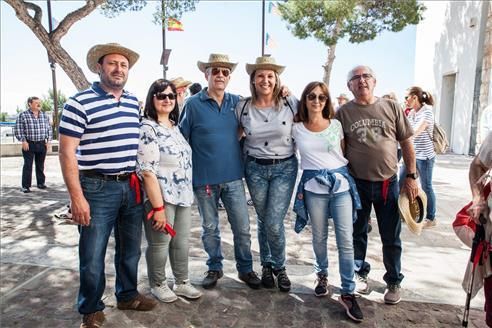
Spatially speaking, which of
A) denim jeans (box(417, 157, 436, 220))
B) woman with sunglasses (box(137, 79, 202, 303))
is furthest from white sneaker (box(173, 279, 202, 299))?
denim jeans (box(417, 157, 436, 220))

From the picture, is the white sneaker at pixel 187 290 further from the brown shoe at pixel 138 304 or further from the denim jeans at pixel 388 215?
the denim jeans at pixel 388 215

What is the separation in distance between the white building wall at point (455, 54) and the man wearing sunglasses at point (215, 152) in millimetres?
13158

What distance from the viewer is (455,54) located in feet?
50.5

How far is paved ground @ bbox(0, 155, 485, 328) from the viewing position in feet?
9.61

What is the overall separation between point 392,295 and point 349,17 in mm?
13897

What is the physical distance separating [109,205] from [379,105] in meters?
2.22

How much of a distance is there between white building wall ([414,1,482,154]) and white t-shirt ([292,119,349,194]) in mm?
12916

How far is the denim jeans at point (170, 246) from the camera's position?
10.00 feet

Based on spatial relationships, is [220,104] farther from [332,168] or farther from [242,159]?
[332,168]

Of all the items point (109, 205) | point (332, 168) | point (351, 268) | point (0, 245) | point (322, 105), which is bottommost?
point (0, 245)

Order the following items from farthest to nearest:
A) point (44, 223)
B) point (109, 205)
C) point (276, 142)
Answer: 1. point (44, 223)
2. point (276, 142)
3. point (109, 205)

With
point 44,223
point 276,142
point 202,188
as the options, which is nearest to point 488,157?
point 276,142

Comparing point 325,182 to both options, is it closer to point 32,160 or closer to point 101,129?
point 101,129

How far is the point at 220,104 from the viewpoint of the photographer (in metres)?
3.35
